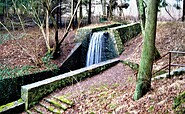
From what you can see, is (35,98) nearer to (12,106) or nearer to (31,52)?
(12,106)

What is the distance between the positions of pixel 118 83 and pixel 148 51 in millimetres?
3314

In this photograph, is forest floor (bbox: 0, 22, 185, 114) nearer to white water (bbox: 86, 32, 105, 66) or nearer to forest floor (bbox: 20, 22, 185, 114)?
forest floor (bbox: 20, 22, 185, 114)

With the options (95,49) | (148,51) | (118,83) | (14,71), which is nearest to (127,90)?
(118,83)

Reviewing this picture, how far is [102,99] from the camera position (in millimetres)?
6914

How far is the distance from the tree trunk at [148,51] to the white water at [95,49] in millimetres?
7596

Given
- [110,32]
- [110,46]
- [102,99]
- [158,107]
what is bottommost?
[102,99]

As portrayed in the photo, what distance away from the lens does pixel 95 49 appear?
13625mm

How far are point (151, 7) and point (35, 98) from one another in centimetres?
597

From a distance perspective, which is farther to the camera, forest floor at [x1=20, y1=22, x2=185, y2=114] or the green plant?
the green plant

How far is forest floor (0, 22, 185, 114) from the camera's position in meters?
5.37

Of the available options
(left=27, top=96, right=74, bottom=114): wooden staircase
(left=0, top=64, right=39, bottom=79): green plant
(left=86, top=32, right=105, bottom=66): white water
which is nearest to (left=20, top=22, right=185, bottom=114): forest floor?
(left=27, top=96, right=74, bottom=114): wooden staircase

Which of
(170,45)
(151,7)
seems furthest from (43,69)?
(151,7)

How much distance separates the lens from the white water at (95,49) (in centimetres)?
1345

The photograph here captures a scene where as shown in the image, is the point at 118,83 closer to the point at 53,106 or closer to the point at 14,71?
the point at 53,106
